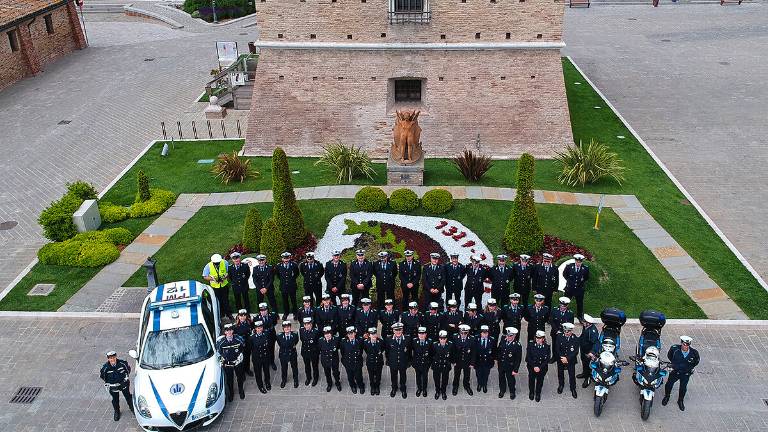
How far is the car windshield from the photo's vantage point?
12.0m

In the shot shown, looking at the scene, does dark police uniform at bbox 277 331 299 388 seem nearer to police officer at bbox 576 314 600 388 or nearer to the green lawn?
the green lawn

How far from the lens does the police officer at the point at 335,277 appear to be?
14422 mm

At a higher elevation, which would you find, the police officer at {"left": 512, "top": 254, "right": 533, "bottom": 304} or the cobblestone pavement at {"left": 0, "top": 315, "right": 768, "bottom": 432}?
the police officer at {"left": 512, "top": 254, "right": 533, "bottom": 304}

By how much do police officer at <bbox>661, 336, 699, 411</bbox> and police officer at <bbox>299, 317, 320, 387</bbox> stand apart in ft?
21.6

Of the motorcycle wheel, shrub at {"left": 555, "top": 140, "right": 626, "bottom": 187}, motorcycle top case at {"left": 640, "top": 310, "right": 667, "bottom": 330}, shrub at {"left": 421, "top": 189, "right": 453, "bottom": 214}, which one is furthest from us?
shrub at {"left": 555, "top": 140, "right": 626, "bottom": 187}

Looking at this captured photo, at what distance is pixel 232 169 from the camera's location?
845 inches

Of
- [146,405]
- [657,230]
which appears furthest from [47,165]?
[657,230]

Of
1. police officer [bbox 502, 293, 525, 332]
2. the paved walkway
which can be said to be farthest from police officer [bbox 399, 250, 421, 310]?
the paved walkway

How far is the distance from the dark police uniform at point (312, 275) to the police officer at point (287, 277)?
21 cm

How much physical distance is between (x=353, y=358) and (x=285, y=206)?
559 centimetres

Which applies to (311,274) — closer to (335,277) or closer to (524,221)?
(335,277)

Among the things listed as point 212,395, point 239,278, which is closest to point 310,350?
point 212,395

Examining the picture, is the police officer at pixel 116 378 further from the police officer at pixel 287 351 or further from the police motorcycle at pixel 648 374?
the police motorcycle at pixel 648 374

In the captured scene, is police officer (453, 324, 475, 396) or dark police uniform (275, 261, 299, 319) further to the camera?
dark police uniform (275, 261, 299, 319)
